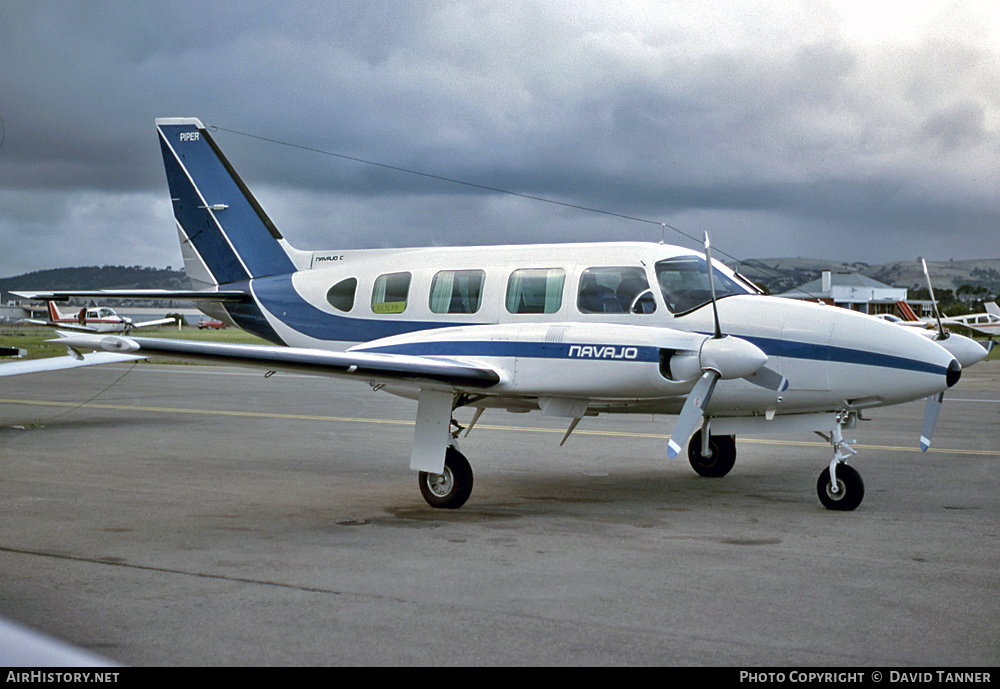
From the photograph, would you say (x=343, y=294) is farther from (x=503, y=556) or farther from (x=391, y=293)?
(x=503, y=556)

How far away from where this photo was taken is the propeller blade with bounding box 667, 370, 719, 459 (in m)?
7.90

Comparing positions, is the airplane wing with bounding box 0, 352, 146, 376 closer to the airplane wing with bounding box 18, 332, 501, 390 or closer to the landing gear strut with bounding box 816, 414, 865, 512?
the airplane wing with bounding box 18, 332, 501, 390

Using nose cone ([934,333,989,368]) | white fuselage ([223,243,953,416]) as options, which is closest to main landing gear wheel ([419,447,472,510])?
white fuselage ([223,243,953,416])

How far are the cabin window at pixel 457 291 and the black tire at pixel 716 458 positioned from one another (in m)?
3.39

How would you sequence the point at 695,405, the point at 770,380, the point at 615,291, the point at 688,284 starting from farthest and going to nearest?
the point at 615,291 < the point at 688,284 < the point at 770,380 < the point at 695,405

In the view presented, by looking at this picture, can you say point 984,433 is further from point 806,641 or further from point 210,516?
point 210,516

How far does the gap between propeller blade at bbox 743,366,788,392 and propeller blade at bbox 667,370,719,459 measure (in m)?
0.61

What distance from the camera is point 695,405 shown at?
26.2 ft

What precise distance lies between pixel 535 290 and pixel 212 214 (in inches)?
237

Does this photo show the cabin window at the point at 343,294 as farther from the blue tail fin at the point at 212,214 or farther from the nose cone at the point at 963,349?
the nose cone at the point at 963,349

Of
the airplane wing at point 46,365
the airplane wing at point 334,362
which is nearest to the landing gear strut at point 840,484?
the airplane wing at point 334,362

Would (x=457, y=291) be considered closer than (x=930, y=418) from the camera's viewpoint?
No

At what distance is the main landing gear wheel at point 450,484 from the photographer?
28.4 ft

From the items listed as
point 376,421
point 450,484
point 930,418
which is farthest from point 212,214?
point 930,418
